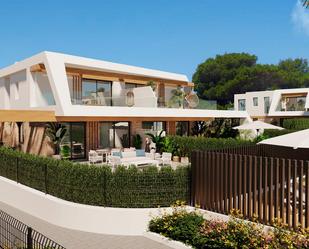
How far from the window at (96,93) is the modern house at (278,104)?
2442cm

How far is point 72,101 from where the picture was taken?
19844mm

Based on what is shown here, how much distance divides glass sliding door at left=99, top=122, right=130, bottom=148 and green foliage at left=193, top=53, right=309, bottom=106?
154 ft

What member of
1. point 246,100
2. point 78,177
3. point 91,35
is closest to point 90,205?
point 78,177

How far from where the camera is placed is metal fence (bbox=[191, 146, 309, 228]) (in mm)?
8562

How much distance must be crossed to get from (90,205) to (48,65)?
10.8m

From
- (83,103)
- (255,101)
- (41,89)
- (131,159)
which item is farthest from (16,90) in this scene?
(255,101)

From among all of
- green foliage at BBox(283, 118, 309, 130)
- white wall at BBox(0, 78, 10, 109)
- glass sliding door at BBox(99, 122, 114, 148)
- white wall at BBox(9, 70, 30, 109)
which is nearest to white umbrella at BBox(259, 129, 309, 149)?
glass sliding door at BBox(99, 122, 114, 148)

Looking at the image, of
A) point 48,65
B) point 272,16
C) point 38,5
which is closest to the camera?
point 48,65

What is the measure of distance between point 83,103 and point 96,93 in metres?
1.79

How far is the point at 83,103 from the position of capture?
2045 centimetres

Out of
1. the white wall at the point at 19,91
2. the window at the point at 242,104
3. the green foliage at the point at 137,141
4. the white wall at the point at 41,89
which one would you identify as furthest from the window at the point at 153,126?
the window at the point at 242,104

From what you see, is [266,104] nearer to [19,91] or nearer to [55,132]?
[55,132]

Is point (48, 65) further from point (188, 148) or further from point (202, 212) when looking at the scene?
point (202, 212)

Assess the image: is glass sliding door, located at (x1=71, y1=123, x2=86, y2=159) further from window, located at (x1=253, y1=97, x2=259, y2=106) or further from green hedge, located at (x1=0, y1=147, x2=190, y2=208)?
window, located at (x1=253, y1=97, x2=259, y2=106)
